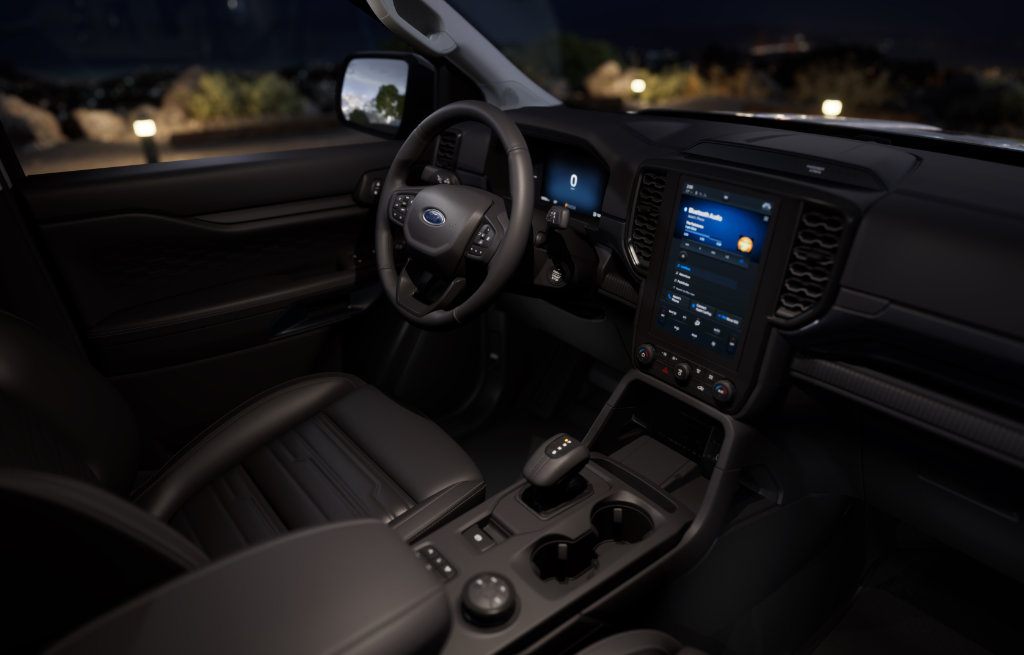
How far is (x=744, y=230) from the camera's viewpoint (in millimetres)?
1533

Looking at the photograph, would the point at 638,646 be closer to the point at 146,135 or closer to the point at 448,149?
the point at 448,149

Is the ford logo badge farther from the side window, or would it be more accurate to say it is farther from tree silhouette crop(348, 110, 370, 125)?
the side window

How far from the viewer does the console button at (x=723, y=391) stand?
1631 mm

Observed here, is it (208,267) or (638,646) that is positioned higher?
(208,267)

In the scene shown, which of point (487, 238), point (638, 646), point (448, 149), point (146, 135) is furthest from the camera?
point (146, 135)

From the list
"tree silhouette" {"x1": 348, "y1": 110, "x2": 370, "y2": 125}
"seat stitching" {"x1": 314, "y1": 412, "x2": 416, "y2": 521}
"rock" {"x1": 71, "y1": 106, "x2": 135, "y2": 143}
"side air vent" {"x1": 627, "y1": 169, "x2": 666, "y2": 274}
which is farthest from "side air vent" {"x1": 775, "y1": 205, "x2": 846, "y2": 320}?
"rock" {"x1": 71, "y1": 106, "x2": 135, "y2": 143}

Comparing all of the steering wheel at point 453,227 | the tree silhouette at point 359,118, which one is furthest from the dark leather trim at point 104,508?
the tree silhouette at point 359,118

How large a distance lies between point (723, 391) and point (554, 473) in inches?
17.9

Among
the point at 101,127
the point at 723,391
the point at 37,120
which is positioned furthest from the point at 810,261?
the point at 101,127

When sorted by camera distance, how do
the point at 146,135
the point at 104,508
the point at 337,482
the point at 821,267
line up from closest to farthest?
the point at 104,508 < the point at 821,267 < the point at 337,482 < the point at 146,135

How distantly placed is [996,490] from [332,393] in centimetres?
164

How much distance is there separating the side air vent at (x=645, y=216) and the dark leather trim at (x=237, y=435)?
0.90 m

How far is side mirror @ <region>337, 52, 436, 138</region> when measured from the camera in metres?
2.56

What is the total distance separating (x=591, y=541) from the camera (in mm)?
1610
